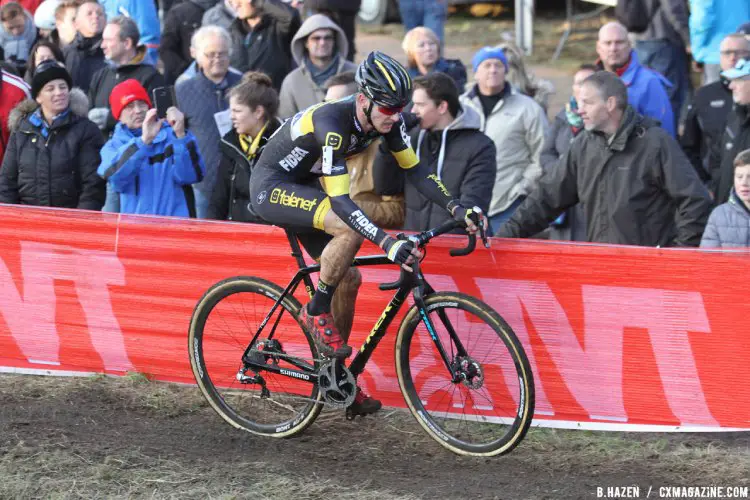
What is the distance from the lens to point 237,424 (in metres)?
7.61

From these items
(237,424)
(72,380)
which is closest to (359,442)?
(237,424)

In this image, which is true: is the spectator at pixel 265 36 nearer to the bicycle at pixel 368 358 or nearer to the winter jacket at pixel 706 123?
the winter jacket at pixel 706 123

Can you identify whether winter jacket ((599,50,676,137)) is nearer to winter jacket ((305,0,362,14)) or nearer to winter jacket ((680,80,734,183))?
winter jacket ((680,80,734,183))

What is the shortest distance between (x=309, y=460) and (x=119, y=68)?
5069 millimetres

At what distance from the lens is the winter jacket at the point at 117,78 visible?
10.7 metres

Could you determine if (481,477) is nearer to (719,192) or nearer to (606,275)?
(606,275)

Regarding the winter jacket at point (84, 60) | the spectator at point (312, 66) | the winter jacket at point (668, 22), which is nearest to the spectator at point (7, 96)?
the winter jacket at point (84, 60)

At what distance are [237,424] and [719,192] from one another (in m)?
4.36

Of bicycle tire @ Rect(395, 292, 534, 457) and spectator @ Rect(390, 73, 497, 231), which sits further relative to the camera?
spectator @ Rect(390, 73, 497, 231)

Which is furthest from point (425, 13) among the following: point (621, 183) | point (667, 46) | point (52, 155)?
point (621, 183)

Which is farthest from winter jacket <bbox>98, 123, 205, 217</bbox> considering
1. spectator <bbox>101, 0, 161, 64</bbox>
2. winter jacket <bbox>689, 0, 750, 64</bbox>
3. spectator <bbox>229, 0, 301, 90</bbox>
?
winter jacket <bbox>689, 0, 750, 64</bbox>

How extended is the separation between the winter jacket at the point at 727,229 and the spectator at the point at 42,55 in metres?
6.44

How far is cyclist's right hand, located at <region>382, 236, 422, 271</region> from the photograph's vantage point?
6.27 metres

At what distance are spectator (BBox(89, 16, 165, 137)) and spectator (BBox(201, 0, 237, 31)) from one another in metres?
1.57
